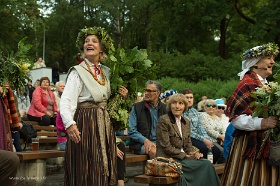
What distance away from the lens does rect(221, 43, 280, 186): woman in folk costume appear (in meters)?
5.44

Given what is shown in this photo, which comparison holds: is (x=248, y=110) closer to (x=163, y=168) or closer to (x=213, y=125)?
(x=163, y=168)

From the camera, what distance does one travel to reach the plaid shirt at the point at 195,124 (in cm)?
920

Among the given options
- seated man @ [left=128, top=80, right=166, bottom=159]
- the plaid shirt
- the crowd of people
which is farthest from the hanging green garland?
the plaid shirt

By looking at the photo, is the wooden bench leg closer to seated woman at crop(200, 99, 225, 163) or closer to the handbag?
the handbag

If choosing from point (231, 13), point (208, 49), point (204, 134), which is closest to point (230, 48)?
point (208, 49)

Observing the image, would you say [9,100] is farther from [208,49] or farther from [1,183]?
[208,49]

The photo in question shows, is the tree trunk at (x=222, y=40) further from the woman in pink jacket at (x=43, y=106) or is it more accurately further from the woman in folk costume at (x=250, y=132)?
the woman in folk costume at (x=250, y=132)

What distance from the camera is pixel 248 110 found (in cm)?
551

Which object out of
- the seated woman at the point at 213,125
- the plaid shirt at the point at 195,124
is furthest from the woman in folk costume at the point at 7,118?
the seated woman at the point at 213,125

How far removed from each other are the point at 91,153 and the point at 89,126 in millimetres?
287

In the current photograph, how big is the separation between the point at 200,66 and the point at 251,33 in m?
3.27

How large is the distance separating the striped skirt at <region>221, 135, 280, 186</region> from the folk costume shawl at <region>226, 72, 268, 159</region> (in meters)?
0.07

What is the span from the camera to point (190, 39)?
1382 inches

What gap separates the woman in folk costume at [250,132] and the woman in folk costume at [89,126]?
1276 millimetres
